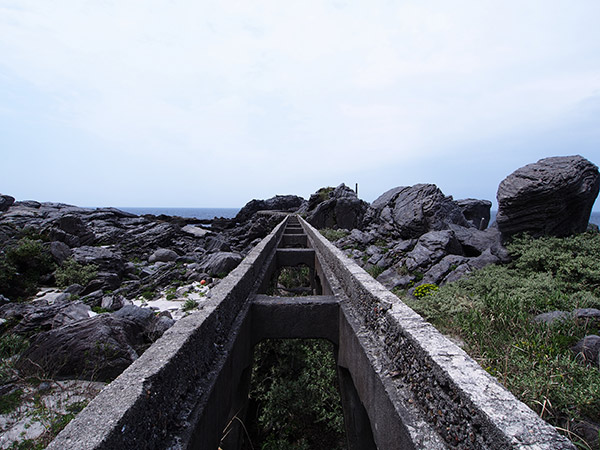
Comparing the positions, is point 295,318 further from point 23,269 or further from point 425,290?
point 23,269

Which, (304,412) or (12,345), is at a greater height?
(12,345)

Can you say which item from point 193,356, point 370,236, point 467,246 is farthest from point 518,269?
point 370,236

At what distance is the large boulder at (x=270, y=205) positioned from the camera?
5153cm

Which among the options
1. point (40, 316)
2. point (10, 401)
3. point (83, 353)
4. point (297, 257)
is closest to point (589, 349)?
point (297, 257)

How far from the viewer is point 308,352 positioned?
6.95 metres

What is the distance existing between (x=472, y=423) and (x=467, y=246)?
10326 millimetres

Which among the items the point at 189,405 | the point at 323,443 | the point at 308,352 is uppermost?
the point at 189,405

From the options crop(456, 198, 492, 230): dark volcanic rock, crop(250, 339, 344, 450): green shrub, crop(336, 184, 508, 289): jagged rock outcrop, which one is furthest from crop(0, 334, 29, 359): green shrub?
crop(456, 198, 492, 230): dark volcanic rock

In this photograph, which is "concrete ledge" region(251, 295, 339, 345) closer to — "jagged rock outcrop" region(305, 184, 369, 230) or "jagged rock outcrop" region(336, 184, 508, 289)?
"jagged rock outcrop" region(336, 184, 508, 289)

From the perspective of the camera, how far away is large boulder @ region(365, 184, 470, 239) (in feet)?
44.5

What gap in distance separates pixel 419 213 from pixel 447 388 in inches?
520

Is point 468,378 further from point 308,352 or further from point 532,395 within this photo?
point 308,352

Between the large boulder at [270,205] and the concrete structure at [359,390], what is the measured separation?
155ft

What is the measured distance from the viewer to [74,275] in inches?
521
